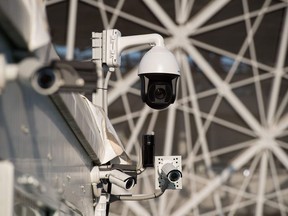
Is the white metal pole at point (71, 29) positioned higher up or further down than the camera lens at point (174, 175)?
higher up

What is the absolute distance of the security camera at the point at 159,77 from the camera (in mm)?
6379

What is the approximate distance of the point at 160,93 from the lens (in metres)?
6.51

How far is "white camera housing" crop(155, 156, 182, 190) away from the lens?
→ 834cm

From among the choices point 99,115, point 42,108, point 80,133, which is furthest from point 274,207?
point 42,108

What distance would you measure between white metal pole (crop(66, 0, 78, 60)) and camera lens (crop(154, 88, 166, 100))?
12.0 m

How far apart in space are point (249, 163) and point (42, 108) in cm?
1460

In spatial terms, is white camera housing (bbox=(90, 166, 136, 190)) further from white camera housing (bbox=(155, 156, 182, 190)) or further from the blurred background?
the blurred background

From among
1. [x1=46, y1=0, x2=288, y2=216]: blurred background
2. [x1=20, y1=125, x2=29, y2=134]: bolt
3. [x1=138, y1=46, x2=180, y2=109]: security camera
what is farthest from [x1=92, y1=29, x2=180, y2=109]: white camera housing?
[x1=46, y1=0, x2=288, y2=216]: blurred background

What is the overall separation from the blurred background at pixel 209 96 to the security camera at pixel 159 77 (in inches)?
465

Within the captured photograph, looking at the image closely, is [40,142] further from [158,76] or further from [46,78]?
[158,76]

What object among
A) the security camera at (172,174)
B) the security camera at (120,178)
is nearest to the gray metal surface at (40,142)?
the security camera at (120,178)

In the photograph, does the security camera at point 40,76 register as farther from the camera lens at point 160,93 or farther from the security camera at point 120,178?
the security camera at point 120,178

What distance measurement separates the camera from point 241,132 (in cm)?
1922

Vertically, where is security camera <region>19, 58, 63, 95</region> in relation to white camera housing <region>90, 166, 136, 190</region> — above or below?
below
